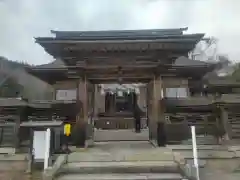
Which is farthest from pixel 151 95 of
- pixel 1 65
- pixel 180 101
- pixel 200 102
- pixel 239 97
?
pixel 1 65

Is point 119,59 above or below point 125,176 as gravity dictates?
above

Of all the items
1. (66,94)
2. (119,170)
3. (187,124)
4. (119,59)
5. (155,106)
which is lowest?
(119,170)

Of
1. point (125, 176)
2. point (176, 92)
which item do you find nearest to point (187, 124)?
point (176, 92)

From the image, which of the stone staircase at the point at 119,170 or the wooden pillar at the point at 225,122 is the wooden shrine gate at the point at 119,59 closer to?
the wooden pillar at the point at 225,122

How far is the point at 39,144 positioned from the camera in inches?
338

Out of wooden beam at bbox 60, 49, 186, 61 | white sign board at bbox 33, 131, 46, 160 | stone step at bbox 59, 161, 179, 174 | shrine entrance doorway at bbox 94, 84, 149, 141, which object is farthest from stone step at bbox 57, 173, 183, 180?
shrine entrance doorway at bbox 94, 84, 149, 141

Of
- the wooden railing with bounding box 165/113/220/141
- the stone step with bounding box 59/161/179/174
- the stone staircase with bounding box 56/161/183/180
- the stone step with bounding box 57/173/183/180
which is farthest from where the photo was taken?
the wooden railing with bounding box 165/113/220/141

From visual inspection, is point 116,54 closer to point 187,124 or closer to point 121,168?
point 187,124

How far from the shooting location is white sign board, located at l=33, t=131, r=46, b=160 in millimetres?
8469

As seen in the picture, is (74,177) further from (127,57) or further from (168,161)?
(127,57)

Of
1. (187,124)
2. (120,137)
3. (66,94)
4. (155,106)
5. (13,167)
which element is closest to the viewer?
(13,167)

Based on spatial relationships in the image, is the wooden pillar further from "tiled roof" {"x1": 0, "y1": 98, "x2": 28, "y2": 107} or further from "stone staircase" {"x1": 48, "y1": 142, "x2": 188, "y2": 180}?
"tiled roof" {"x1": 0, "y1": 98, "x2": 28, "y2": 107}

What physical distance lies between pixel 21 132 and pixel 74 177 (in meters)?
4.04

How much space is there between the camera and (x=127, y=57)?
11.9m
